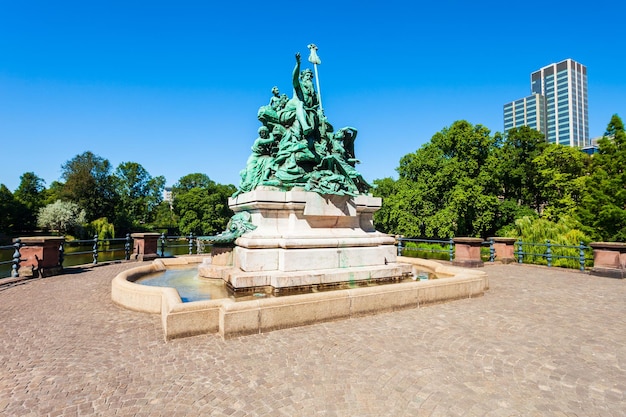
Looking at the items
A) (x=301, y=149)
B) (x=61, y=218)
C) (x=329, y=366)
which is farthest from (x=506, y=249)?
(x=61, y=218)

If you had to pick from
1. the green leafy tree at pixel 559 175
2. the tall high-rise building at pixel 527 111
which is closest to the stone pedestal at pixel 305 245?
the green leafy tree at pixel 559 175

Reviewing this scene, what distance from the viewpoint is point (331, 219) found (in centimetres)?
859

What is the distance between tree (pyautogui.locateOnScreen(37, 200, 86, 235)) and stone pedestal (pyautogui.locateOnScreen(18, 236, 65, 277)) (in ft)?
113

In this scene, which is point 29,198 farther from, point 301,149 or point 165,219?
point 301,149

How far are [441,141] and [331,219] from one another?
1048 inches

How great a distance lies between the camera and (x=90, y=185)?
4541 cm

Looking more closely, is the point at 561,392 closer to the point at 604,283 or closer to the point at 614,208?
the point at 604,283

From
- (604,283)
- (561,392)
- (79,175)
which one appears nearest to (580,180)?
(604,283)

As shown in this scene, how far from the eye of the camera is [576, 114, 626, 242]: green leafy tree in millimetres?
18891

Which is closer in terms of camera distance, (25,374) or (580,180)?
(25,374)

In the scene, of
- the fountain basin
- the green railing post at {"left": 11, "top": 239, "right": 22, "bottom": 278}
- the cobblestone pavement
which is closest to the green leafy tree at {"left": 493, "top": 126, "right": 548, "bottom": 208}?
the fountain basin

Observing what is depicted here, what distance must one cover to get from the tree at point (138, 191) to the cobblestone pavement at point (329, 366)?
179 feet

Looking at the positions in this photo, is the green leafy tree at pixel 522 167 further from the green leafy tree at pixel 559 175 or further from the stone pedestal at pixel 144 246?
the stone pedestal at pixel 144 246

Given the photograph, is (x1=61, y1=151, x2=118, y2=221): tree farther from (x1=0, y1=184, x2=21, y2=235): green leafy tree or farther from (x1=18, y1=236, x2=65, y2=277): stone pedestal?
(x1=18, y1=236, x2=65, y2=277): stone pedestal
